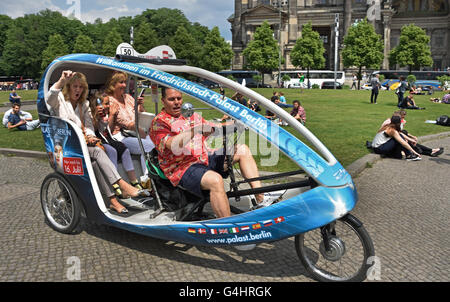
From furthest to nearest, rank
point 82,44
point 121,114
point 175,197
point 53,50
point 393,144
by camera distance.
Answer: point 82,44
point 53,50
point 393,144
point 121,114
point 175,197

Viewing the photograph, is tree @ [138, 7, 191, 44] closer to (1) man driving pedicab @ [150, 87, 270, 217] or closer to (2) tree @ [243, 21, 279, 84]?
(2) tree @ [243, 21, 279, 84]

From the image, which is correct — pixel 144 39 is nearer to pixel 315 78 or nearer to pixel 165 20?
pixel 165 20

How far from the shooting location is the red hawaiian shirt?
400 cm

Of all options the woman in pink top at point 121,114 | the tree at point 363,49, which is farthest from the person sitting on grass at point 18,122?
the tree at point 363,49

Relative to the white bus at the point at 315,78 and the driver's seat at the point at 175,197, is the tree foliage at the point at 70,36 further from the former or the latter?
the driver's seat at the point at 175,197

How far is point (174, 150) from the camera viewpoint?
3943 mm

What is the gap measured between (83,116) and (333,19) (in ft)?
261

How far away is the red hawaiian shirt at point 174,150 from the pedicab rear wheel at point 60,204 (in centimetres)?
128

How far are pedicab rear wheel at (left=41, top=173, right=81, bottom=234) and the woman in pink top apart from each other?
1.06 m

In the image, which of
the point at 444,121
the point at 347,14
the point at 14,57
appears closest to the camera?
the point at 444,121

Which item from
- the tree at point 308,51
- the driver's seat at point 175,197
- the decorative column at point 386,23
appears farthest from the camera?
the decorative column at point 386,23

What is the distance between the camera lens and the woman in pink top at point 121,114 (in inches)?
218

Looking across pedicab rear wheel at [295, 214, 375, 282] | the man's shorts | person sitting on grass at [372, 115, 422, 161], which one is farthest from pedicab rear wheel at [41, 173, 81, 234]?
person sitting on grass at [372, 115, 422, 161]

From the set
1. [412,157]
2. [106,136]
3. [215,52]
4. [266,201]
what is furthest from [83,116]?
[215,52]
